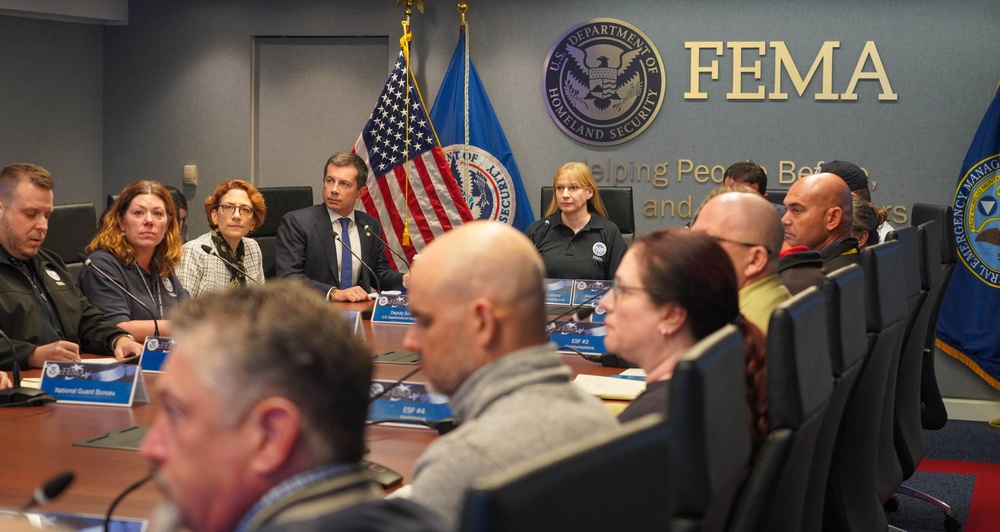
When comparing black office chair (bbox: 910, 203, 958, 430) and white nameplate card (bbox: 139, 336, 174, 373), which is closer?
white nameplate card (bbox: 139, 336, 174, 373)

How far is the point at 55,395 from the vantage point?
291 centimetres

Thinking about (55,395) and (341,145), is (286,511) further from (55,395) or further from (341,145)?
(341,145)

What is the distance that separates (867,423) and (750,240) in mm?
566

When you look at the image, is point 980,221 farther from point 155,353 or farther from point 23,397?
point 23,397

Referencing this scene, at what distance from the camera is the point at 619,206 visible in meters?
6.45

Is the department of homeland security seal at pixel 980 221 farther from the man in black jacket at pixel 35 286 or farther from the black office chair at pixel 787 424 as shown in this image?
the black office chair at pixel 787 424

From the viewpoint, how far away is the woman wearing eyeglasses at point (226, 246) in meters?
5.14

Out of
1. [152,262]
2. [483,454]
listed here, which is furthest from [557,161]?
[483,454]

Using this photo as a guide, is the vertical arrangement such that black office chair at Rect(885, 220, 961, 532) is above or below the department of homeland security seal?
below

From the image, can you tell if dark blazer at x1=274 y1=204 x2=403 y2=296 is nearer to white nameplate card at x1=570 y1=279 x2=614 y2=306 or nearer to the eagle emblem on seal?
white nameplate card at x1=570 y1=279 x2=614 y2=306

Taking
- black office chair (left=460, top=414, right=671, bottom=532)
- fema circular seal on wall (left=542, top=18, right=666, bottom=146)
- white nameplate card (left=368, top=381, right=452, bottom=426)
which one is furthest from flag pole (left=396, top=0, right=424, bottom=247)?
black office chair (left=460, top=414, right=671, bottom=532)

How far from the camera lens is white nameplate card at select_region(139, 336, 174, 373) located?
3.32m

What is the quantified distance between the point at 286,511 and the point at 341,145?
21.7ft

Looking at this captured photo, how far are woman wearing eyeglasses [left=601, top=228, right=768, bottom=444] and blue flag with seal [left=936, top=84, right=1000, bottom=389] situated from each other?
15.6 feet
